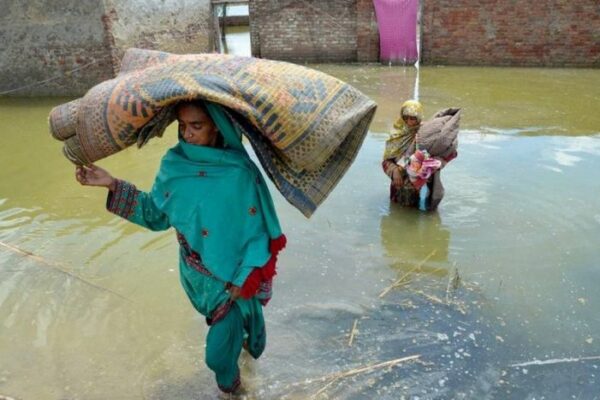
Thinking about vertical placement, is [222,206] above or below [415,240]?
above

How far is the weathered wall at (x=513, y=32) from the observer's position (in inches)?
452

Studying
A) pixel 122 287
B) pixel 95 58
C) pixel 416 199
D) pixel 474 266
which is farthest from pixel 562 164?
pixel 95 58

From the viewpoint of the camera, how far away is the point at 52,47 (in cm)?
955

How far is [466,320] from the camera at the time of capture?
3424mm

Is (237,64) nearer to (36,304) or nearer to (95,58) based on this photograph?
(36,304)

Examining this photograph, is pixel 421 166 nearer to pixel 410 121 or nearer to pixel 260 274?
pixel 410 121

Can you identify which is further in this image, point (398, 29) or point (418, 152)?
Result: point (398, 29)

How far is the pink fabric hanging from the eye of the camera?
12.4 m

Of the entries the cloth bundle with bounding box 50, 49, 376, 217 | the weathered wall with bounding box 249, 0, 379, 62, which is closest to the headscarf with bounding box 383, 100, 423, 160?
the cloth bundle with bounding box 50, 49, 376, 217

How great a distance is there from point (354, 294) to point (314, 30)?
34.0 ft

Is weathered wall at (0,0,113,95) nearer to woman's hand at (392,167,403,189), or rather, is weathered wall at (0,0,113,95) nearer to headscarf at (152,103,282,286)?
woman's hand at (392,167,403,189)

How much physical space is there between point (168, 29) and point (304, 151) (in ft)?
32.7

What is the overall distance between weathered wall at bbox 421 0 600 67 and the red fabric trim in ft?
35.7

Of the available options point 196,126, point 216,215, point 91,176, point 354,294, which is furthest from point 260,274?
point 354,294
